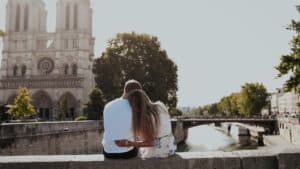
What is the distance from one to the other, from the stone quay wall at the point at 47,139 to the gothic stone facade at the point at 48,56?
123 feet

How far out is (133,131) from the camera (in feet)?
14.2

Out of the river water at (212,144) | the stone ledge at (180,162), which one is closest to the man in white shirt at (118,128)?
the stone ledge at (180,162)

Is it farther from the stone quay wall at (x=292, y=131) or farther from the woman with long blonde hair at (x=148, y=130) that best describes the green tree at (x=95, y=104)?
the woman with long blonde hair at (x=148, y=130)

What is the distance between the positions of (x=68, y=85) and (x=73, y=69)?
3.53 metres

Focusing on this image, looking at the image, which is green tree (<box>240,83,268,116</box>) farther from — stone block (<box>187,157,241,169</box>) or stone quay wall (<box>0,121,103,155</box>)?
stone block (<box>187,157,241,169</box>)

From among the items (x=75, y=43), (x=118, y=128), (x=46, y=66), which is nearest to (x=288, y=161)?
(x=118, y=128)

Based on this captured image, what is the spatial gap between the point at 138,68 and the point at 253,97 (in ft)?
109

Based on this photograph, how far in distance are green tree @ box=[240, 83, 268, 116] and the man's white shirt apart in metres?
66.1

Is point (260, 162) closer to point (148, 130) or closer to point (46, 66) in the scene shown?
point (148, 130)

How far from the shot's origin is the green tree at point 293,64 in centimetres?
2047

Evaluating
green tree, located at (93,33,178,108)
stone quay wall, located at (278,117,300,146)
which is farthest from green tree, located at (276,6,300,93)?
green tree, located at (93,33,178,108)

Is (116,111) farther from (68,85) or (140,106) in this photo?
(68,85)

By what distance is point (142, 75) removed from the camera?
1614 inches

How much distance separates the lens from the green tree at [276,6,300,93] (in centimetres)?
2047
